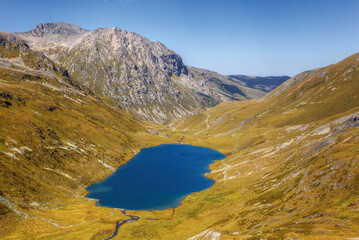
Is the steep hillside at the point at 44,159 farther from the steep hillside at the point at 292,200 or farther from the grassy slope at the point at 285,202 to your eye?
the steep hillside at the point at 292,200

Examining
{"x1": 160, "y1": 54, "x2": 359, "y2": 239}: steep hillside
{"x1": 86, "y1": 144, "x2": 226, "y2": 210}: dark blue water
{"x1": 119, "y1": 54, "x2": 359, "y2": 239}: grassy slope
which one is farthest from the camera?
{"x1": 86, "y1": 144, "x2": 226, "y2": 210}: dark blue water

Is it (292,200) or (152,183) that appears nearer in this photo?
(292,200)

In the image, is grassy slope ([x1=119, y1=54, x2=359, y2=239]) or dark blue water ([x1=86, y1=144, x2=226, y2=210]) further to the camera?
dark blue water ([x1=86, y1=144, x2=226, y2=210])

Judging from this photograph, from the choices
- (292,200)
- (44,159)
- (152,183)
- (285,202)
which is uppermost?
(44,159)

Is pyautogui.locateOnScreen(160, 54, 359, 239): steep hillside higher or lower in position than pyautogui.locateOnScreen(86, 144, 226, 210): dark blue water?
higher

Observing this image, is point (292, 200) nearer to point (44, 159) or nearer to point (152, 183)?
point (152, 183)

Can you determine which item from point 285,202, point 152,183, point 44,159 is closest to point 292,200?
point 285,202

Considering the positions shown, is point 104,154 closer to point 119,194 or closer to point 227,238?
point 119,194

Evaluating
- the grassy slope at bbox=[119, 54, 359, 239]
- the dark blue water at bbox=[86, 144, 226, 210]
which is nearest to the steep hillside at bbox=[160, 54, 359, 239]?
the grassy slope at bbox=[119, 54, 359, 239]

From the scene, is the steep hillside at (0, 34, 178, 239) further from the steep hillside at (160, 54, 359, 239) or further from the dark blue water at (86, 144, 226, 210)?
the steep hillside at (160, 54, 359, 239)
